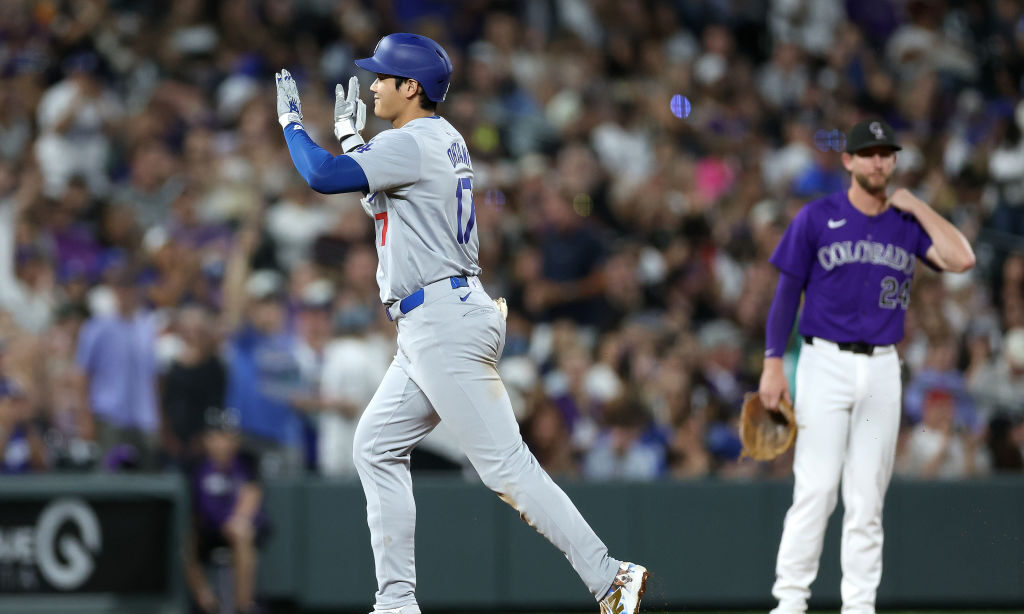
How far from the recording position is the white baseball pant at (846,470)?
5.59 m

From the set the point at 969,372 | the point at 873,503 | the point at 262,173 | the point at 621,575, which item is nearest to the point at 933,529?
the point at 969,372

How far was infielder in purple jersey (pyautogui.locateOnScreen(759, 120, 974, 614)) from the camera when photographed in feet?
18.5

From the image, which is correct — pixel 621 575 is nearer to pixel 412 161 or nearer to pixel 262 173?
pixel 412 161

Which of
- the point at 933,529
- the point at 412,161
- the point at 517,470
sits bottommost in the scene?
the point at 933,529

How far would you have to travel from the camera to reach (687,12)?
1415 cm

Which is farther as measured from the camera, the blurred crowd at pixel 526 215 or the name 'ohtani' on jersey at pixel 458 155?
the blurred crowd at pixel 526 215

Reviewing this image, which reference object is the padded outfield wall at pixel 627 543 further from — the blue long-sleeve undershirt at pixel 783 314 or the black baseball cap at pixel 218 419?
the blue long-sleeve undershirt at pixel 783 314

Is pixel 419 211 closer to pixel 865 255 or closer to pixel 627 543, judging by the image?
pixel 865 255

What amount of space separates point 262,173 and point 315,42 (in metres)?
2.31

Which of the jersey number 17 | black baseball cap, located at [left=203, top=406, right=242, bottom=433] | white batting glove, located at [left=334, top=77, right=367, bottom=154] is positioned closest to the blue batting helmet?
white batting glove, located at [left=334, top=77, right=367, bottom=154]

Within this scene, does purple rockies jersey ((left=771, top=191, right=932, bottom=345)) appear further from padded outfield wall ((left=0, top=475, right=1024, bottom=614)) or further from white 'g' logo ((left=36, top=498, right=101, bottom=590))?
white 'g' logo ((left=36, top=498, right=101, bottom=590))

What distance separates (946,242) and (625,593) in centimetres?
221

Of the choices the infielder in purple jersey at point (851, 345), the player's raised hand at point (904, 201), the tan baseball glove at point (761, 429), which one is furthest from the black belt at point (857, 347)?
the player's raised hand at point (904, 201)

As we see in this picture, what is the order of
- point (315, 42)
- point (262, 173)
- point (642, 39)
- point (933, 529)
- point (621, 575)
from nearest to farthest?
point (621, 575)
point (933, 529)
point (262, 173)
point (315, 42)
point (642, 39)
